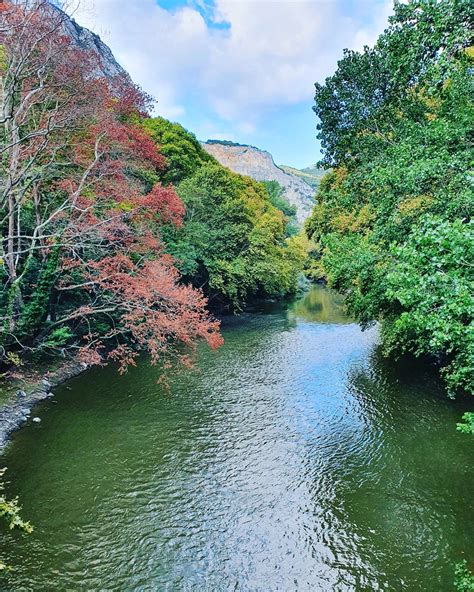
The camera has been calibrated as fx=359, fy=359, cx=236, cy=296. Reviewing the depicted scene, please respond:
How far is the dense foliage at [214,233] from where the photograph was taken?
23328mm

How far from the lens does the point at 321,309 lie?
3394 centimetres

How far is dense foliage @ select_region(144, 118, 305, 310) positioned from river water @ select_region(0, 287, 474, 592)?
10.6 meters

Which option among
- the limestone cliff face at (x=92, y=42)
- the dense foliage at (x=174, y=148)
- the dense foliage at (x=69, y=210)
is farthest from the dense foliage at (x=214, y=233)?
the limestone cliff face at (x=92, y=42)

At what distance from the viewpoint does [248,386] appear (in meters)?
14.8

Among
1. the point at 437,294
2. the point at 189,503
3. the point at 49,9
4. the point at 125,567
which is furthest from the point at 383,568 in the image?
the point at 49,9

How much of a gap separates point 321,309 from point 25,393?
2646cm

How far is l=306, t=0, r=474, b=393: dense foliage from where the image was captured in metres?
5.08

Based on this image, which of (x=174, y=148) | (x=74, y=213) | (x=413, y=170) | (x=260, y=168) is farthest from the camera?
(x=260, y=168)

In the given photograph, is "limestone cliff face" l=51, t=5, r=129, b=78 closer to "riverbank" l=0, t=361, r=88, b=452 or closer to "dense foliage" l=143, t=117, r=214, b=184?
"dense foliage" l=143, t=117, r=214, b=184

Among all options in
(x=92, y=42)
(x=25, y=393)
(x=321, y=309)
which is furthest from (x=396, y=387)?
(x=92, y=42)

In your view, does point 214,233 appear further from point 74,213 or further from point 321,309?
point 321,309

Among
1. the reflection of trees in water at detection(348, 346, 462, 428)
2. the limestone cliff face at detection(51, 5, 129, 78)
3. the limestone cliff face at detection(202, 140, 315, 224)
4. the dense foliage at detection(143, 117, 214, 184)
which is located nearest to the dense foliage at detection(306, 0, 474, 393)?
the reflection of trees in water at detection(348, 346, 462, 428)

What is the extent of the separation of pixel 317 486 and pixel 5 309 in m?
12.2

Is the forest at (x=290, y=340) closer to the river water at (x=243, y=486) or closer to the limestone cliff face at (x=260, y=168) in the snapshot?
the river water at (x=243, y=486)
